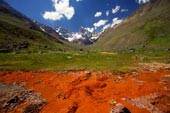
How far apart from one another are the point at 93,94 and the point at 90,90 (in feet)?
6.25

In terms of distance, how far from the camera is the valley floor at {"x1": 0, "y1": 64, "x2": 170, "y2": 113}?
33719 millimetres

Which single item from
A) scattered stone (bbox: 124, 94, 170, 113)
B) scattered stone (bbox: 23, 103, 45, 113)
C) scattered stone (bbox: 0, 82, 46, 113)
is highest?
scattered stone (bbox: 0, 82, 46, 113)

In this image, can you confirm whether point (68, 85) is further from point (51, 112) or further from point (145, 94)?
point (145, 94)

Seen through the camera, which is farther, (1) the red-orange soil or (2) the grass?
(2) the grass

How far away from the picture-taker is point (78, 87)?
41.6 meters

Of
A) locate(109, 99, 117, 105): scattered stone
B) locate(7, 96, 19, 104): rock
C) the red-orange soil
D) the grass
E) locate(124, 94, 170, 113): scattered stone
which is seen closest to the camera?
locate(124, 94, 170, 113): scattered stone

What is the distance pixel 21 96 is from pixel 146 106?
1989cm

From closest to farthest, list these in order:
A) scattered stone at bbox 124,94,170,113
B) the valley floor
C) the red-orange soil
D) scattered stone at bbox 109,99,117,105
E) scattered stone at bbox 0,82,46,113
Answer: scattered stone at bbox 124,94,170,113 < the valley floor < scattered stone at bbox 109,99,117,105 < the red-orange soil < scattered stone at bbox 0,82,46,113

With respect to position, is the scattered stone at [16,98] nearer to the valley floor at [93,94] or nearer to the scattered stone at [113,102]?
A: the valley floor at [93,94]

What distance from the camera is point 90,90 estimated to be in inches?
1594

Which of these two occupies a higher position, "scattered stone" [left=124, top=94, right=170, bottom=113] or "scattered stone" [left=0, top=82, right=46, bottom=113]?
"scattered stone" [left=0, top=82, right=46, bottom=113]

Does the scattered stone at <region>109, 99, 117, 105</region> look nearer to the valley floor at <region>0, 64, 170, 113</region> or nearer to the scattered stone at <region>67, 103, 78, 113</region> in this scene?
the valley floor at <region>0, 64, 170, 113</region>

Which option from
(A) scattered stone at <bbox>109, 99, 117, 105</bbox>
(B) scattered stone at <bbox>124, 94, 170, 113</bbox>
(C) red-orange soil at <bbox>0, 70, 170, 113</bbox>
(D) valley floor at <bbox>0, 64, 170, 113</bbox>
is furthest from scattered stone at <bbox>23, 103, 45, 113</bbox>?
(B) scattered stone at <bbox>124, 94, 170, 113</bbox>

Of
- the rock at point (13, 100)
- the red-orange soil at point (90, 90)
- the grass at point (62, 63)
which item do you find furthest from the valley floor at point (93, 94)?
the grass at point (62, 63)
